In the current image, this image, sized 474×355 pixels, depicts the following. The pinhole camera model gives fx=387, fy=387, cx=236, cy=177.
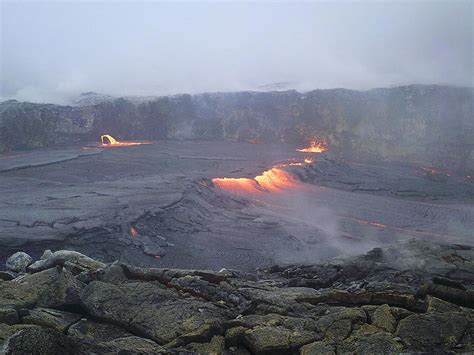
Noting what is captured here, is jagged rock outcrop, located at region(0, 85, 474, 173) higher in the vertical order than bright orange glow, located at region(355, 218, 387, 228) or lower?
higher

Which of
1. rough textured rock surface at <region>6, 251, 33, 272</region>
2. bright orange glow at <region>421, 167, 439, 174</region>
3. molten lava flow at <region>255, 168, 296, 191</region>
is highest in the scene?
molten lava flow at <region>255, 168, 296, 191</region>

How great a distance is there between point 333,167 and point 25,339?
16780mm

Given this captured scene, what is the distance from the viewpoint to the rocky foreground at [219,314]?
3553 millimetres

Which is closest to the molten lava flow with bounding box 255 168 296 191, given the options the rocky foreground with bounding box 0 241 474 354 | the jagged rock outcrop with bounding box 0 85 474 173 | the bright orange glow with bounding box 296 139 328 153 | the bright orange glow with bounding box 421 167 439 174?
the bright orange glow with bounding box 296 139 328 153

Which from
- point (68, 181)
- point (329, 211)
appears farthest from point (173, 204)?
point (329, 211)

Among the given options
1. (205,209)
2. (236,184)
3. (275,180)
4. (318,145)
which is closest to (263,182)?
(275,180)

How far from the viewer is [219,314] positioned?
4.30 m

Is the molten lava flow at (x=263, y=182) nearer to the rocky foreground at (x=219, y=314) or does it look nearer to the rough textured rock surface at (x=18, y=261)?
the rough textured rock surface at (x=18, y=261)

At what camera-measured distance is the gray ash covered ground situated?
9.06 meters

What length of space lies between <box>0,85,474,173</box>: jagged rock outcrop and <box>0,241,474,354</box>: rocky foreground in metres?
17.2

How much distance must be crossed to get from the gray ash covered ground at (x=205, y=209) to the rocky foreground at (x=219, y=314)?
3435mm

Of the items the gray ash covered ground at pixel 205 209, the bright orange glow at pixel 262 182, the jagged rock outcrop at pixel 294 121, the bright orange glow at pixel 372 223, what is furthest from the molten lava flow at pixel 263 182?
the jagged rock outcrop at pixel 294 121

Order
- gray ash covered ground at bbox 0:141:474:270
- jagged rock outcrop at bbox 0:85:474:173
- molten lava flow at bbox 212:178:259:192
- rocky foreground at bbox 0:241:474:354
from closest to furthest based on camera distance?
rocky foreground at bbox 0:241:474:354, gray ash covered ground at bbox 0:141:474:270, molten lava flow at bbox 212:178:259:192, jagged rock outcrop at bbox 0:85:474:173

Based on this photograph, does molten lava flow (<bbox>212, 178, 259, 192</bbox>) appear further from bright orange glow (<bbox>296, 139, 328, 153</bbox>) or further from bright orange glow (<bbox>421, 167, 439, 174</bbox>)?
bright orange glow (<bbox>421, 167, 439, 174</bbox>)
